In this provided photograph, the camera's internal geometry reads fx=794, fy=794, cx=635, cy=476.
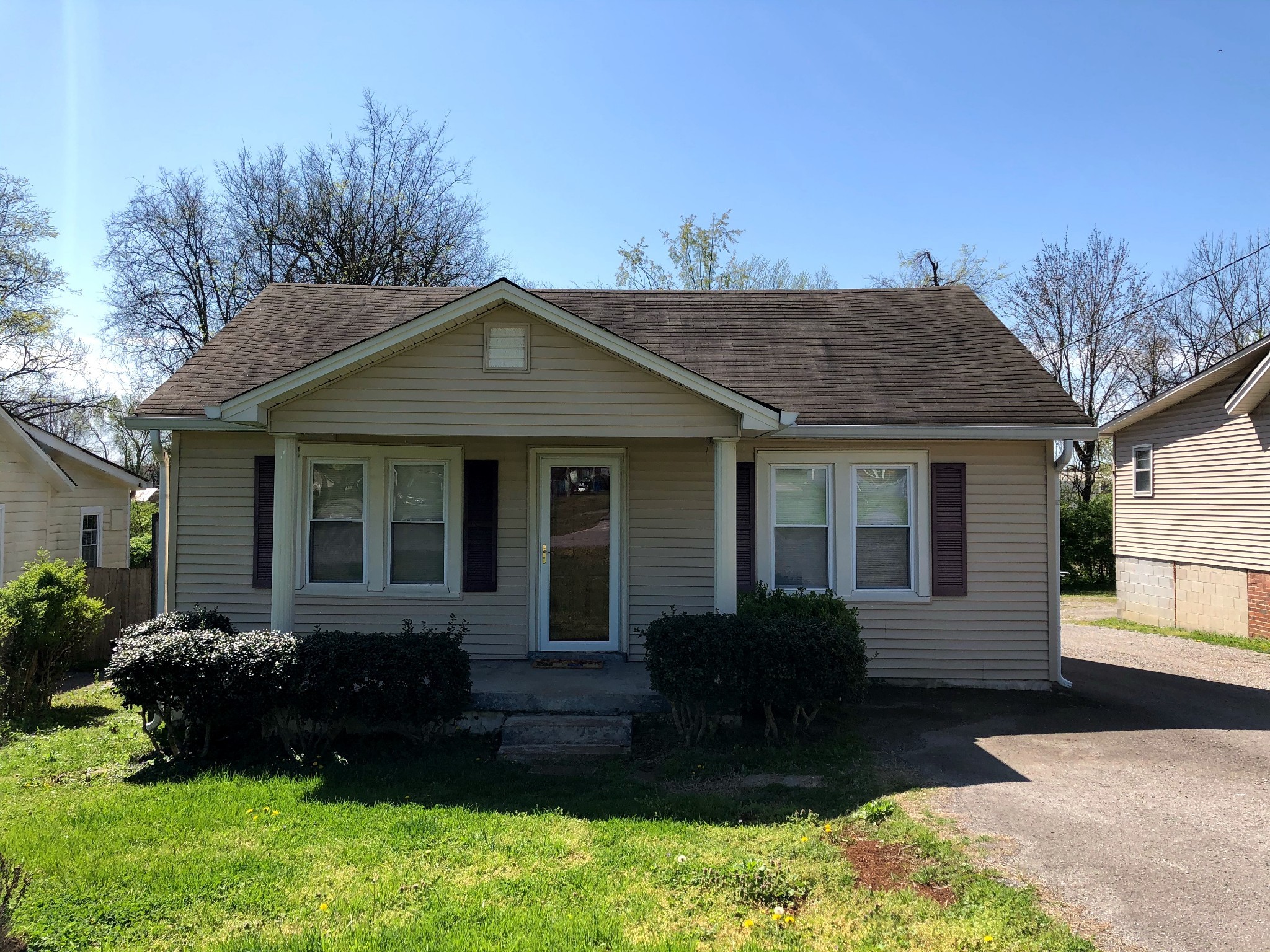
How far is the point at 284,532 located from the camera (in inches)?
276

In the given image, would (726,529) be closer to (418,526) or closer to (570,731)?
(570,731)

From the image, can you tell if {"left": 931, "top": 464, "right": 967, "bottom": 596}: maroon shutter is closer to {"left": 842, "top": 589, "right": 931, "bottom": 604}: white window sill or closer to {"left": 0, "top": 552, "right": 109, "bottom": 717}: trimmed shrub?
{"left": 842, "top": 589, "right": 931, "bottom": 604}: white window sill

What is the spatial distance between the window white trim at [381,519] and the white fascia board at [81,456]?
7.42 m

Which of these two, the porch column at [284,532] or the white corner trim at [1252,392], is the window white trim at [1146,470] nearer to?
the white corner trim at [1252,392]

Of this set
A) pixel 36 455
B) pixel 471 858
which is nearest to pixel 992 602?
pixel 471 858

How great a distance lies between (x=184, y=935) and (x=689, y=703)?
3897mm

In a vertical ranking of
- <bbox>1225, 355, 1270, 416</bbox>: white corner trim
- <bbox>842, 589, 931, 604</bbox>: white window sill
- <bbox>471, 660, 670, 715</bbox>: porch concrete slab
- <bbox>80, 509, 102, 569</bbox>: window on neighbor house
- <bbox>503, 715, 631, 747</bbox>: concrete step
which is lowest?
<bbox>503, 715, 631, 747</bbox>: concrete step

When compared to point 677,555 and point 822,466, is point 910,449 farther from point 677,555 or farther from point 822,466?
point 677,555

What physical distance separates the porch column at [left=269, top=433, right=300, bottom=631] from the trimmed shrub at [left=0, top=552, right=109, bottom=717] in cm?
304

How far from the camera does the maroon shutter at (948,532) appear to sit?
884 cm

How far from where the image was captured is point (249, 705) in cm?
626

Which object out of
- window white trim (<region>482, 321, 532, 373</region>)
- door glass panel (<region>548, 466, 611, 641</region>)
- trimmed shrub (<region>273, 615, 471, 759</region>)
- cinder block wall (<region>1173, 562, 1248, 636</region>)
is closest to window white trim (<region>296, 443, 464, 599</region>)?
door glass panel (<region>548, 466, 611, 641</region>)

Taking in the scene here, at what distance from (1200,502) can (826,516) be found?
402 inches

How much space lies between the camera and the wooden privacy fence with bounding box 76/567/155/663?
37.9 feet
